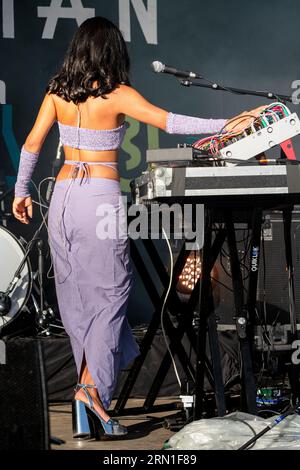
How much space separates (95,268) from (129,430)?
822mm

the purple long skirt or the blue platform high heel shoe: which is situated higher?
the purple long skirt

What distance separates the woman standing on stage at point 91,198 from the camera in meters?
3.76

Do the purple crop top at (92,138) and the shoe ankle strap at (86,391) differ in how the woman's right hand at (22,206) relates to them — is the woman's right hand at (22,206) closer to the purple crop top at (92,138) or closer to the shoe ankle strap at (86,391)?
the purple crop top at (92,138)

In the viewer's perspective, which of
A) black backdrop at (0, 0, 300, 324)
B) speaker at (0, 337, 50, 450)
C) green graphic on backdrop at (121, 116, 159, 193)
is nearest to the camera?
speaker at (0, 337, 50, 450)

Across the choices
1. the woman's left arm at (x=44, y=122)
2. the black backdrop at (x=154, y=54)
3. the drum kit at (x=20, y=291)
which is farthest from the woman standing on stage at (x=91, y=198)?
the black backdrop at (x=154, y=54)

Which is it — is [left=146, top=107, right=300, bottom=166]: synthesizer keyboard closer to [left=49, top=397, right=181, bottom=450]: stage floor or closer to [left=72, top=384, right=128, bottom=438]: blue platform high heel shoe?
[left=72, top=384, right=128, bottom=438]: blue platform high heel shoe

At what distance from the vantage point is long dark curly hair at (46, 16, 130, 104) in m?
3.76

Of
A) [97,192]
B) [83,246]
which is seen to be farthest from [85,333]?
[97,192]

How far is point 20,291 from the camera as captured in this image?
562cm

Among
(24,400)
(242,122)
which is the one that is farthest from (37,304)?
(24,400)

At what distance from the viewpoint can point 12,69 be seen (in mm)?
6512

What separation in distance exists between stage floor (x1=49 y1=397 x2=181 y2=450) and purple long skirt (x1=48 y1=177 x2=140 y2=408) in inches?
7.5

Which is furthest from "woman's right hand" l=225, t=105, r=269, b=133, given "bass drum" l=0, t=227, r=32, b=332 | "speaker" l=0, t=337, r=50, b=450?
"bass drum" l=0, t=227, r=32, b=332
